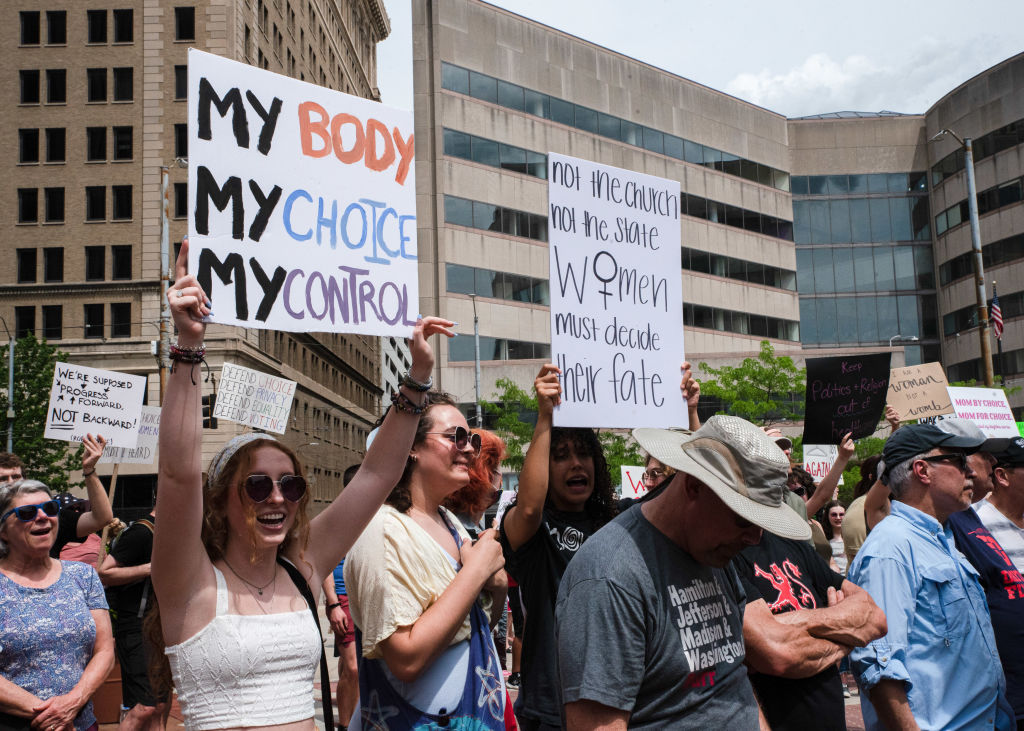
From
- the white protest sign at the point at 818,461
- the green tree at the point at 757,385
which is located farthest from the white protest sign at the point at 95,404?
the green tree at the point at 757,385

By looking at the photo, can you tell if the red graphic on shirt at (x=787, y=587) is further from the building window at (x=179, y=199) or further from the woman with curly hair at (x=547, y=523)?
the building window at (x=179, y=199)

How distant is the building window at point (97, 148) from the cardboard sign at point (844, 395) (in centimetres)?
4912

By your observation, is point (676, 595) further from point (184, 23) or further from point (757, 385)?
point (184, 23)

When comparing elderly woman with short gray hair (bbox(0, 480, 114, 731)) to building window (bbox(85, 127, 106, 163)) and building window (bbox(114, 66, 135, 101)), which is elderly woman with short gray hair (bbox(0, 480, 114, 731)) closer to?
building window (bbox(85, 127, 106, 163))

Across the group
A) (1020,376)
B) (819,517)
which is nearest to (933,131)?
(1020,376)

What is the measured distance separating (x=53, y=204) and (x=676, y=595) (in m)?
54.1

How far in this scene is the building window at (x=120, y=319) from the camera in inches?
1933

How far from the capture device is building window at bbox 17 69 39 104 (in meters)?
51.1

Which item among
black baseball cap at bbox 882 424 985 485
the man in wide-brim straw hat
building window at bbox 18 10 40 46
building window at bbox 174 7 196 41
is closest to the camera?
the man in wide-brim straw hat

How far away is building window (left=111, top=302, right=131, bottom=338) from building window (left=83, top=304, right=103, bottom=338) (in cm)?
64

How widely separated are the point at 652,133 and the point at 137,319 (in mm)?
28936

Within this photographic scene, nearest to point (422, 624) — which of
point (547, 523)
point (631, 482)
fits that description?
point (547, 523)

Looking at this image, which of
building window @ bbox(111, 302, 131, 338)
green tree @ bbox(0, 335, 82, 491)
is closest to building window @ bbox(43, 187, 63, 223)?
building window @ bbox(111, 302, 131, 338)

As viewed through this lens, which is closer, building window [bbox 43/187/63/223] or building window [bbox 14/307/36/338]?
building window [bbox 14/307/36/338]
